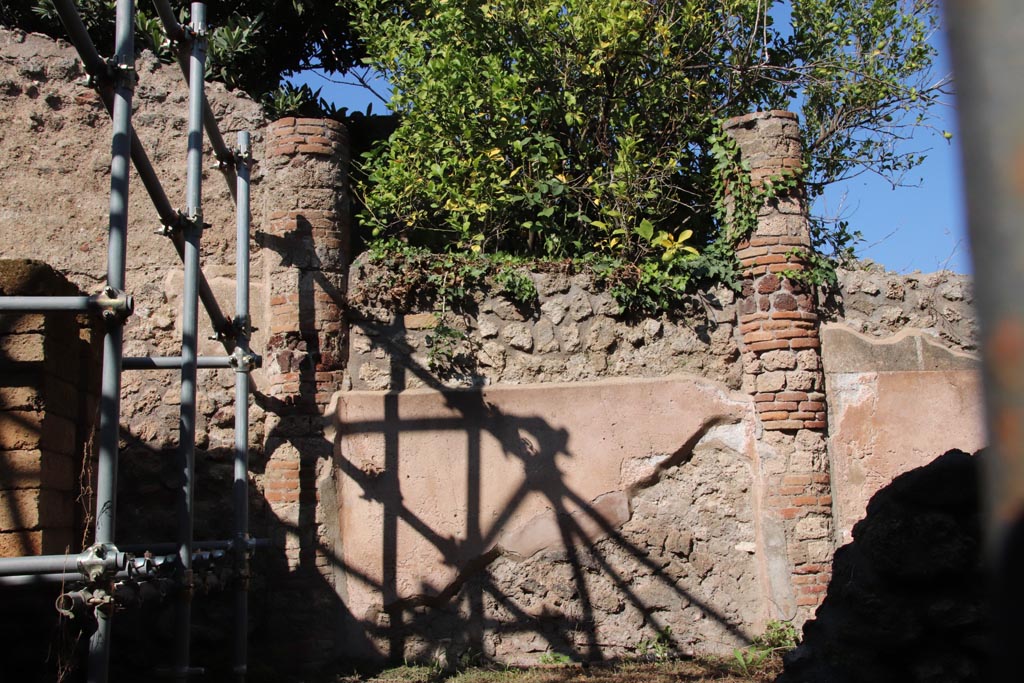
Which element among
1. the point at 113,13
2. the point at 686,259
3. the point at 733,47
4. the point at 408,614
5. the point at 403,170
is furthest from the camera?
the point at 113,13

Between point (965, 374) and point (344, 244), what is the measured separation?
4.15 meters

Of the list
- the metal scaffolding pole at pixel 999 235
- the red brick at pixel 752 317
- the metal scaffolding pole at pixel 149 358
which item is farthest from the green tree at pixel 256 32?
the metal scaffolding pole at pixel 999 235

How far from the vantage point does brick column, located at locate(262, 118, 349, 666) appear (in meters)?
5.86

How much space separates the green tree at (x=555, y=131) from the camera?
669 cm

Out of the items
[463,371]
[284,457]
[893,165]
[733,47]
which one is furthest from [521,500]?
[893,165]

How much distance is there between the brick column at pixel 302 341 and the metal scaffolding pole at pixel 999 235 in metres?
5.57

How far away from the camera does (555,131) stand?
23.5ft

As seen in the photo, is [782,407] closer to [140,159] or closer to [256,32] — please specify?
[140,159]

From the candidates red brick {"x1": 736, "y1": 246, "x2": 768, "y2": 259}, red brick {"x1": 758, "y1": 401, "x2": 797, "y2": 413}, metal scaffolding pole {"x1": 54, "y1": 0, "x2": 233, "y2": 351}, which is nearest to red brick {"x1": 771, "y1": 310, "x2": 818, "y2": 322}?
red brick {"x1": 736, "y1": 246, "x2": 768, "y2": 259}

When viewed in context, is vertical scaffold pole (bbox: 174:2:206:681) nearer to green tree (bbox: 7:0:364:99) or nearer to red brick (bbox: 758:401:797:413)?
green tree (bbox: 7:0:364:99)

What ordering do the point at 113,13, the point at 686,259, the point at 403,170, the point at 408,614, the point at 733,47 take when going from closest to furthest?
1. the point at 408,614
2. the point at 686,259
3. the point at 403,170
4. the point at 733,47
5. the point at 113,13

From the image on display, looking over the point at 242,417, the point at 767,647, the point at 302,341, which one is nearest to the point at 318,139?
the point at 302,341

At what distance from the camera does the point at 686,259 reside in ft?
20.7

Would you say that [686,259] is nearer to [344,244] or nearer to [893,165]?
[344,244]
